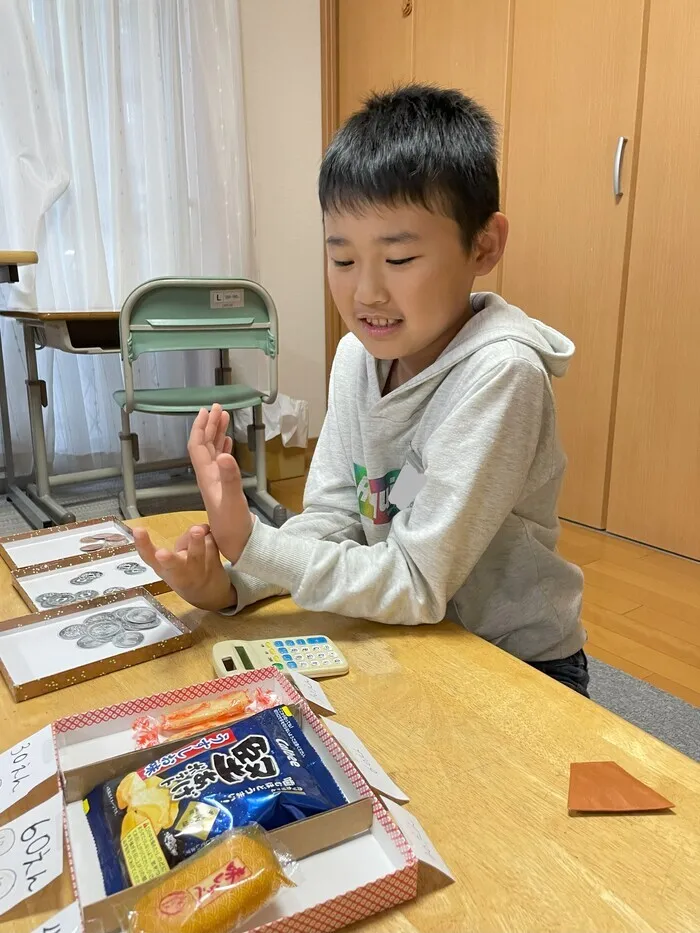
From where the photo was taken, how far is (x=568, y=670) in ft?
2.91

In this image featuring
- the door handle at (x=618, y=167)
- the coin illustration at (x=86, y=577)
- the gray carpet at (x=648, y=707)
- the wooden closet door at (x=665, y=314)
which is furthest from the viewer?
the door handle at (x=618, y=167)

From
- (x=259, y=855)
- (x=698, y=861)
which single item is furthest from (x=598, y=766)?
(x=259, y=855)

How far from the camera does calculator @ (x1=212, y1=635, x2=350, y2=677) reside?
0.62 meters

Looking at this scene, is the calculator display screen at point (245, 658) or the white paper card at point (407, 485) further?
the white paper card at point (407, 485)

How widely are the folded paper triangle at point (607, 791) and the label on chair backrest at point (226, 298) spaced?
7.07ft

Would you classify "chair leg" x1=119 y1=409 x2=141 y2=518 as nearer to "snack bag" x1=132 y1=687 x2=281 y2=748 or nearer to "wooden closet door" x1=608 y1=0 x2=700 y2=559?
"wooden closet door" x1=608 y1=0 x2=700 y2=559

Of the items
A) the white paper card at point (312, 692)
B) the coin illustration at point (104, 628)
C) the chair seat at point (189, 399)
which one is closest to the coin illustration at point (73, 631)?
the coin illustration at point (104, 628)

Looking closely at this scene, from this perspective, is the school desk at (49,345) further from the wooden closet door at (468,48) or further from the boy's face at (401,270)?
the boy's face at (401,270)

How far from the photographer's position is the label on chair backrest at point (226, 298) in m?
2.42

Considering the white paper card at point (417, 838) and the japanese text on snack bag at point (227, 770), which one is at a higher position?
the japanese text on snack bag at point (227, 770)

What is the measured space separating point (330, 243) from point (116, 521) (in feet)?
1.54

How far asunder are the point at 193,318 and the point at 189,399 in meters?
0.28

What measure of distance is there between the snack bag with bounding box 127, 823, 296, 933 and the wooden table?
0.19 feet

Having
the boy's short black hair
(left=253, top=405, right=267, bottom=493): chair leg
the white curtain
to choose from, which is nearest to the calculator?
the boy's short black hair
